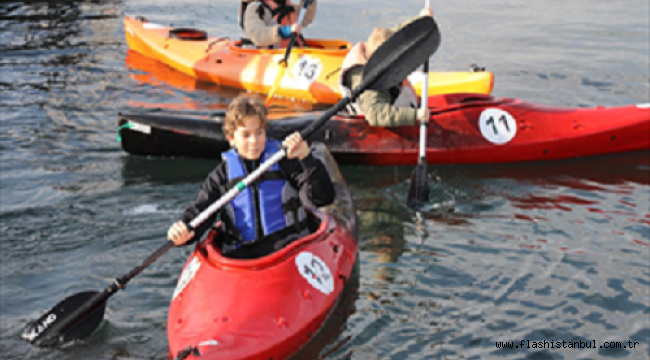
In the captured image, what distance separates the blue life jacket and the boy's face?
9 centimetres

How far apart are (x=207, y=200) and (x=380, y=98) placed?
2.88 metres

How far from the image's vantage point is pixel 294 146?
4.22m

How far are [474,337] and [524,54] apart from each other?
347 inches

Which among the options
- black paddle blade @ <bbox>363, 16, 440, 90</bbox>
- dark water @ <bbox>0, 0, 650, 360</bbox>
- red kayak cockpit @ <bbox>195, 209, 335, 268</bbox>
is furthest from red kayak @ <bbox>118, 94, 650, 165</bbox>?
red kayak cockpit @ <bbox>195, 209, 335, 268</bbox>

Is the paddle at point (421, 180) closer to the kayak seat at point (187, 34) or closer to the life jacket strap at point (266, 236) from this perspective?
the life jacket strap at point (266, 236)

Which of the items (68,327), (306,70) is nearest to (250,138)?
(68,327)

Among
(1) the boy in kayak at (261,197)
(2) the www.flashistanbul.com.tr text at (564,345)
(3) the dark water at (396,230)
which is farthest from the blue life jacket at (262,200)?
(2) the www.flashistanbul.com.tr text at (564,345)

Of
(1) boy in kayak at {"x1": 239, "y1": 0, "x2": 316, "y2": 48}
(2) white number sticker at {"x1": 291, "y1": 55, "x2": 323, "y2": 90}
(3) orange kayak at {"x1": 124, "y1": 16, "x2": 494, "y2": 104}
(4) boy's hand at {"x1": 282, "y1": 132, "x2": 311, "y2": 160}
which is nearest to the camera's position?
(4) boy's hand at {"x1": 282, "y1": 132, "x2": 311, "y2": 160}

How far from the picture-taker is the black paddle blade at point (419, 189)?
6.71 metres

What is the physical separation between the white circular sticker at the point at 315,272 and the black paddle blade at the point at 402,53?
1.46 metres

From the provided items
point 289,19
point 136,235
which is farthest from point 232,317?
point 289,19

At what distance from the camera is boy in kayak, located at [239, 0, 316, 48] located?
977 cm

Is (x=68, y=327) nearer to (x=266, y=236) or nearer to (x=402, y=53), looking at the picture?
(x=266, y=236)

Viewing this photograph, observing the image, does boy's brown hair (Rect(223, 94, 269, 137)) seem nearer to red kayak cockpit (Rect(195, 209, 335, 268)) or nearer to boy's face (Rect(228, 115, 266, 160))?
boy's face (Rect(228, 115, 266, 160))
